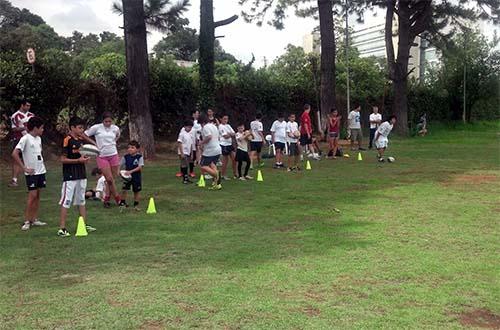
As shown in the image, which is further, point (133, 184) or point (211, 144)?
point (211, 144)

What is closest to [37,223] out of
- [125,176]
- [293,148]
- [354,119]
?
[125,176]

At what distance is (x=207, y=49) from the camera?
21.8 m

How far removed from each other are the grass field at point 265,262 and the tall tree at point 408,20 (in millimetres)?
18834

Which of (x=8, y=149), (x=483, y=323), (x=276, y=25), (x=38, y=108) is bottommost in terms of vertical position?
(x=483, y=323)

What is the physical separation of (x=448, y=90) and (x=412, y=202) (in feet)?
96.4

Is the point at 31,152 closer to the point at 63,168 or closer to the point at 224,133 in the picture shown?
the point at 63,168

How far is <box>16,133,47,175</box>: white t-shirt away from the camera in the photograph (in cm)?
782

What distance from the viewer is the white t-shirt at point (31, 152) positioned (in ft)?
25.7

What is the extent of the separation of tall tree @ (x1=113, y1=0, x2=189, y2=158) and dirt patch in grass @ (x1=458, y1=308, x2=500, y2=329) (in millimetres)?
14635

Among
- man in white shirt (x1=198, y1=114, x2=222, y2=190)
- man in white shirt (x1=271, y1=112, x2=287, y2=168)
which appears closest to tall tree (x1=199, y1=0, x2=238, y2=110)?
man in white shirt (x1=271, y1=112, x2=287, y2=168)

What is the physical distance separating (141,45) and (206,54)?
465 cm

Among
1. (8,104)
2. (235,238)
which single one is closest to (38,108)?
(8,104)

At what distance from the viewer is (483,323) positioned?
4.30 metres

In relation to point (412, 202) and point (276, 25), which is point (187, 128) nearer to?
point (412, 202)
